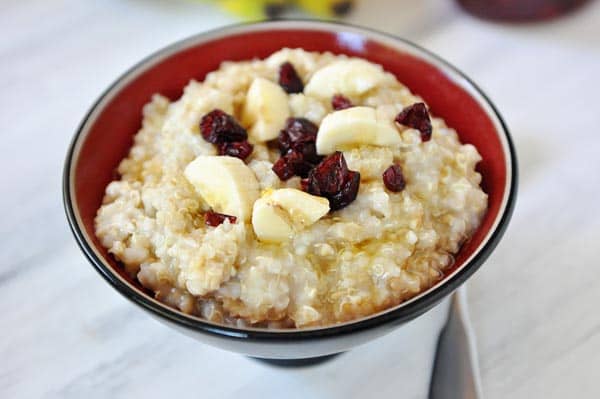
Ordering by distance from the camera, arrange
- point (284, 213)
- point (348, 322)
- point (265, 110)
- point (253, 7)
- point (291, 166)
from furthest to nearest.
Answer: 1. point (253, 7)
2. point (265, 110)
3. point (291, 166)
4. point (284, 213)
5. point (348, 322)

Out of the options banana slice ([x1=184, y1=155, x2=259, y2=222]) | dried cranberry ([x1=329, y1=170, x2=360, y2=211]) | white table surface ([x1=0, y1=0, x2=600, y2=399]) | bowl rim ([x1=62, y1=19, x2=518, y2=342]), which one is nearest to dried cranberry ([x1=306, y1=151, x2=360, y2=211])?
dried cranberry ([x1=329, y1=170, x2=360, y2=211])

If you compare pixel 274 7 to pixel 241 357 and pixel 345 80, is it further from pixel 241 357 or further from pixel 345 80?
pixel 241 357

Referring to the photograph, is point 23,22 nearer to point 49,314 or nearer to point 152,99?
point 152,99

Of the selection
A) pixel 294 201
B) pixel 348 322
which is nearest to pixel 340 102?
pixel 294 201

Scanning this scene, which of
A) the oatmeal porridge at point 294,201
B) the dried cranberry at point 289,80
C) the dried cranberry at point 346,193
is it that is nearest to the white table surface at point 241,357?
the oatmeal porridge at point 294,201

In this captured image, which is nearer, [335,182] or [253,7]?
[335,182]

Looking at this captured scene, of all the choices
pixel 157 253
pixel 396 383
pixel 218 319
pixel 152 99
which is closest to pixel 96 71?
pixel 152 99

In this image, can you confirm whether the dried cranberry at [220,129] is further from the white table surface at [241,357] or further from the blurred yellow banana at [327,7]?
the blurred yellow banana at [327,7]
